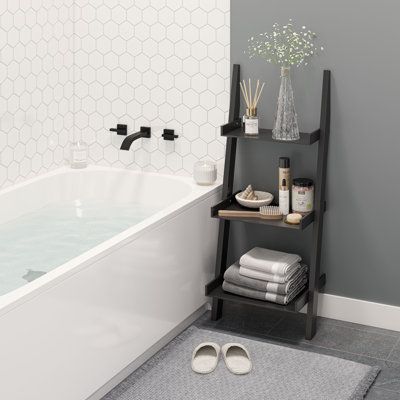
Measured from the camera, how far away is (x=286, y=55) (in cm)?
376

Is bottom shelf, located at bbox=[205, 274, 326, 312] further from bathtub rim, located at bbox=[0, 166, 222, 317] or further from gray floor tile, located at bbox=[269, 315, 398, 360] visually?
bathtub rim, located at bbox=[0, 166, 222, 317]

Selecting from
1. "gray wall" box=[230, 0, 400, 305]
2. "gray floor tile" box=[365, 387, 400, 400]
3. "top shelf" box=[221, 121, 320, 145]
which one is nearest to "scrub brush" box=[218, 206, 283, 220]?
"gray wall" box=[230, 0, 400, 305]

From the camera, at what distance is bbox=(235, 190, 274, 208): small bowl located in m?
3.93

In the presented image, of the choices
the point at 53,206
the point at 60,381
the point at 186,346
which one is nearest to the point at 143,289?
the point at 186,346

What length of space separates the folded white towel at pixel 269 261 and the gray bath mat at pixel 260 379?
1.12ft

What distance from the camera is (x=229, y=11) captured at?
3963mm

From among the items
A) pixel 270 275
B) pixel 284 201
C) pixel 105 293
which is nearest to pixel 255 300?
pixel 270 275

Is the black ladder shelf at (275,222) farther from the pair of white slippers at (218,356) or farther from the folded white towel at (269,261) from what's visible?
the pair of white slippers at (218,356)

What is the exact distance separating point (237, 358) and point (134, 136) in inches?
49.0

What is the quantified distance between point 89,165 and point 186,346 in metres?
→ 1.25

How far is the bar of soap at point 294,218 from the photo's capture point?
3.75 meters

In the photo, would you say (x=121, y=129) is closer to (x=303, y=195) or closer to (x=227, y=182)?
(x=227, y=182)

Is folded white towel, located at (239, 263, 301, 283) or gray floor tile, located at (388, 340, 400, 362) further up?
folded white towel, located at (239, 263, 301, 283)

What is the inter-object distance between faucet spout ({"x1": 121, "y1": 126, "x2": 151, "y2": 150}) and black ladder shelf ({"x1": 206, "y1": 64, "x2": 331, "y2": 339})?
0.50 metres
